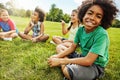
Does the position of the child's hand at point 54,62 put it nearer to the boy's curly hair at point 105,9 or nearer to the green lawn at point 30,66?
the green lawn at point 30,66

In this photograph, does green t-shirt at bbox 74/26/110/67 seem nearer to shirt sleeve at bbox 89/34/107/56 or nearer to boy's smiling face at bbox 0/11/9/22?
shirt sleeve at bbox 89/34/107/56

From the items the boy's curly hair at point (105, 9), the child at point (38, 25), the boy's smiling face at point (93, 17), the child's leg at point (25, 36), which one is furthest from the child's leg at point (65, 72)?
the child's leg at point (25, 36)

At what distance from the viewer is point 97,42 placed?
3.16m

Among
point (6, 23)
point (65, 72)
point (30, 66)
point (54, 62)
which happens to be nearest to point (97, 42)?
point (65, 72)

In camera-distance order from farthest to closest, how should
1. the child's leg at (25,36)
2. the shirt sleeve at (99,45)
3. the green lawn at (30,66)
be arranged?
the child's leg at (25,36) → the green lawn at (30,66) → the shirt sleeve at (99,45)

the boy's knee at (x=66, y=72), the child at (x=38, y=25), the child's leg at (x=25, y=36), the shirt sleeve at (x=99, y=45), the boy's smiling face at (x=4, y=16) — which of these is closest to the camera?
the shirt sleeve at (x=99, y=45)

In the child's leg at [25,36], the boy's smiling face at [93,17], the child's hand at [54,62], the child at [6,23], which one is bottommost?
the child's leg at [25,36]

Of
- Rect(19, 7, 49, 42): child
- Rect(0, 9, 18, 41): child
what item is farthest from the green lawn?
Rect(0, 9, 18, 41): child

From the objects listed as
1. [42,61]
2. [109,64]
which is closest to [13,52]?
[42,61]

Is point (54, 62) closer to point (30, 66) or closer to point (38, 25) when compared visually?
point (30, 66)

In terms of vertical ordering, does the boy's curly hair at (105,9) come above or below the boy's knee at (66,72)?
above

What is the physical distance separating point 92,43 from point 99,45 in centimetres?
20

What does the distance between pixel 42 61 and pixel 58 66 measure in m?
0.41

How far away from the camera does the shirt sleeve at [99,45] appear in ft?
10.2
